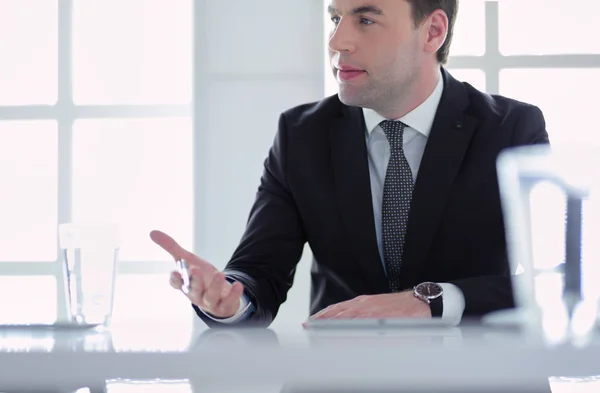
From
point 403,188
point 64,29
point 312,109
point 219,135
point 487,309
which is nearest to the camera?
point 487,309

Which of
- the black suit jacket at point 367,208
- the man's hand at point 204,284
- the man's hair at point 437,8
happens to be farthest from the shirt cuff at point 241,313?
the man's hair at point 437,8

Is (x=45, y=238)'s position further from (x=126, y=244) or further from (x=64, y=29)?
(x=64, y=29)

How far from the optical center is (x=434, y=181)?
1.70 meters

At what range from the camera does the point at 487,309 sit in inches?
56.9

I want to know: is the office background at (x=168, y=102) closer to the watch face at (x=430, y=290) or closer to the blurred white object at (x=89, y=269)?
the watch face at (x=430, y=290)

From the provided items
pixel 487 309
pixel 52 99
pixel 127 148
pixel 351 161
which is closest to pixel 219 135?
pixel 127 148

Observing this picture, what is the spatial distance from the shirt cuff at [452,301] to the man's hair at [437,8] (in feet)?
2.62

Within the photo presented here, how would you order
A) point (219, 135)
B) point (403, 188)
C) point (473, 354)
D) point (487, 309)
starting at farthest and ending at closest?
point (219, 135) → point (403, 188) → point (487, 309) → point (473, 354)

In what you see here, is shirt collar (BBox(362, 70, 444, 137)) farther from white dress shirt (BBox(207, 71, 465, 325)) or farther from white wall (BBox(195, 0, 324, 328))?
white wall (BBox(195, 0, 324, 328))

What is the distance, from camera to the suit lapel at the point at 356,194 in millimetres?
1680

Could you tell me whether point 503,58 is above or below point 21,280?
above

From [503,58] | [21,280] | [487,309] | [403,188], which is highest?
[503,58]

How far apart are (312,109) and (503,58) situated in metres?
1.10

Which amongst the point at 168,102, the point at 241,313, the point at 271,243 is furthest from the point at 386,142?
the point at 168,102
